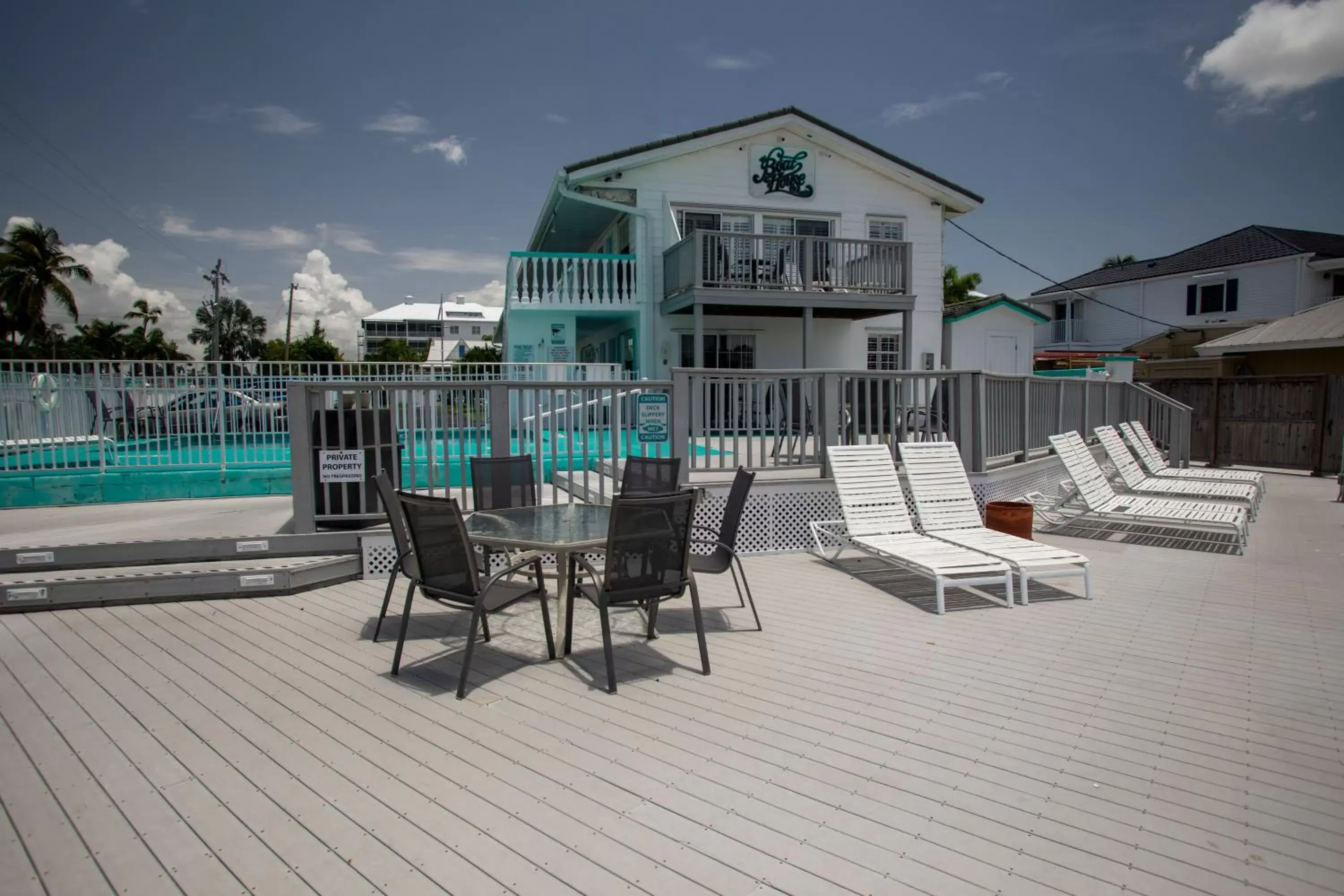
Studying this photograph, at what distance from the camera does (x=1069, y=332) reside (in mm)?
34594

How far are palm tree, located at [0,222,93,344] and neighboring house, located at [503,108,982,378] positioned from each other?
42129 millimetres

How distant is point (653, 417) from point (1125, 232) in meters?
61.1

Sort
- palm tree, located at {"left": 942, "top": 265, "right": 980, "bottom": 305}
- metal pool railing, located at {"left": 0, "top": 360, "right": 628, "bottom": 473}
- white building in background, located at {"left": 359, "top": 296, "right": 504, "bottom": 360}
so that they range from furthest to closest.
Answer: white building in background, located at {"left": 359, "top": 296, "right": 504, "bottom": 360} < palm tree, located at {"left": 942, "top": 265, "right": 980, "bottom": 305} < metal pool railing, located at {"left": 0, "top": 360, "right": 628, "bottom": 473}

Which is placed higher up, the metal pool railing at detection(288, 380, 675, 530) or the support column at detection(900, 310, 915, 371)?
the support column at detection(900, 310, 915, 371)

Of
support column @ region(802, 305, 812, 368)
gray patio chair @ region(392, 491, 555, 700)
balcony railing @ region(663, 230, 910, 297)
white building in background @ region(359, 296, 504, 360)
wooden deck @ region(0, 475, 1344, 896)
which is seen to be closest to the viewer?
wooden deck @ region(0, 475, 1344, 896)

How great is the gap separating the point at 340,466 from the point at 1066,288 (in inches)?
1457

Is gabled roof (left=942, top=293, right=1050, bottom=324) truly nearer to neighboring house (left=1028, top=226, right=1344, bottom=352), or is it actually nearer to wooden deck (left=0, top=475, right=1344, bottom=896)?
wooden deck (left=0, top=475, right=1344, bottom=896)

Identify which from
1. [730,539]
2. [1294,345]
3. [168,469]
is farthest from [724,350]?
[1294,345]

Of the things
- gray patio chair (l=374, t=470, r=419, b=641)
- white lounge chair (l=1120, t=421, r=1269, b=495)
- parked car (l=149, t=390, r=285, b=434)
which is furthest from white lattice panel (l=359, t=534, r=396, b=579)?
white lounge chair (l=1120, t=421, r=1269, b=495)

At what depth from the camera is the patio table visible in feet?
13.2

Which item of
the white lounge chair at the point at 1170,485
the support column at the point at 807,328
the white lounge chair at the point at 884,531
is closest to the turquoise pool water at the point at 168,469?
the white lounge chair at the point at 884,531

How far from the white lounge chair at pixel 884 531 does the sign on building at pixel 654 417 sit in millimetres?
1582

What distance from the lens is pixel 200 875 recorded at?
7.59 ft

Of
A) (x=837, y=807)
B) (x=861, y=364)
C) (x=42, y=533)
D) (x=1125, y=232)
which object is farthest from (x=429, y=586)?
(x=1125, y=232)
